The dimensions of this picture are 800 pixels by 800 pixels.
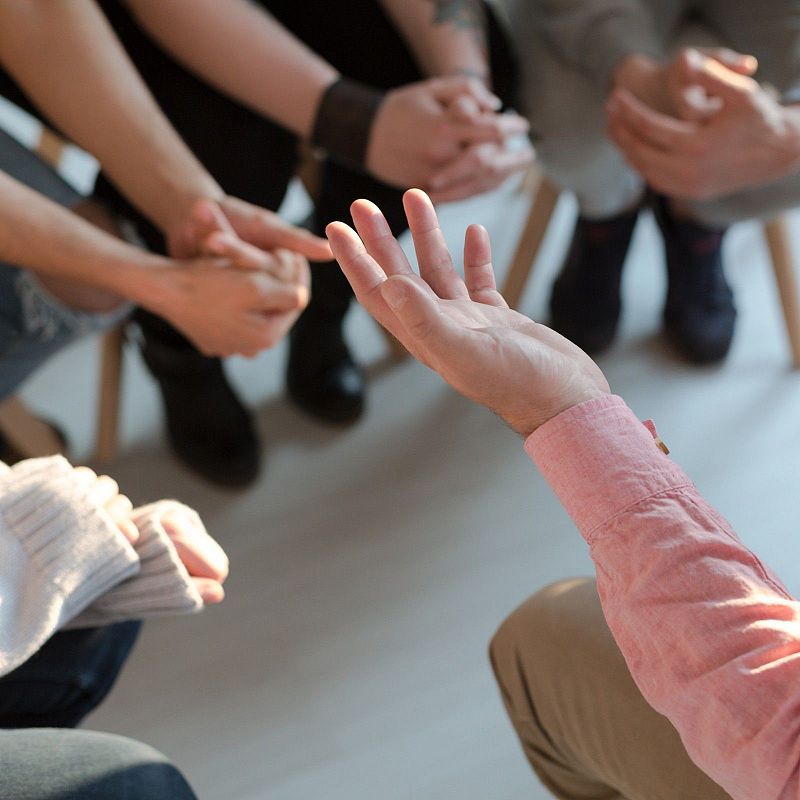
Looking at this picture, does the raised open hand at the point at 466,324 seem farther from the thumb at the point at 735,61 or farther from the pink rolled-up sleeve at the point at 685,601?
the thumb at the point at 735,61

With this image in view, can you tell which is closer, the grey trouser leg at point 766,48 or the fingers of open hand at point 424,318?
the fingers of open hand at point 424,318

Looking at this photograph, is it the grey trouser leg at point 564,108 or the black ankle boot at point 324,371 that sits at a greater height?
the grey trouser leg at point 564,108

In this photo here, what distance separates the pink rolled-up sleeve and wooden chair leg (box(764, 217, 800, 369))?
0.81 metres

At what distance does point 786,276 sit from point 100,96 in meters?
0.94

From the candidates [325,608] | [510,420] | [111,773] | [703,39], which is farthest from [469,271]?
[703,39]

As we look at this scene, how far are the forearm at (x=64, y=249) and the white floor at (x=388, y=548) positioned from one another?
42 centimetres

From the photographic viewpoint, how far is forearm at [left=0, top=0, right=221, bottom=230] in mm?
931

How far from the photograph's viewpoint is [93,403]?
137cm

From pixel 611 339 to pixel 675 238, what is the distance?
0.18m

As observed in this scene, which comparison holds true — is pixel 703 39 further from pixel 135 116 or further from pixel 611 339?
pixel 135 116

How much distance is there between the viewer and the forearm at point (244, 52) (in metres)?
1.01

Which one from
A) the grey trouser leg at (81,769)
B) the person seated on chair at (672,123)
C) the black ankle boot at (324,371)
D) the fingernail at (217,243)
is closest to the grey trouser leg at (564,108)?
the person seated on chair at (672,123)

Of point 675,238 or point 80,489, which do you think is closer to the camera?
point 80,489

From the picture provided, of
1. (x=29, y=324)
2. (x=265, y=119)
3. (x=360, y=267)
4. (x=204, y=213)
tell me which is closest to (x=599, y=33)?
(x=265, y=119)
